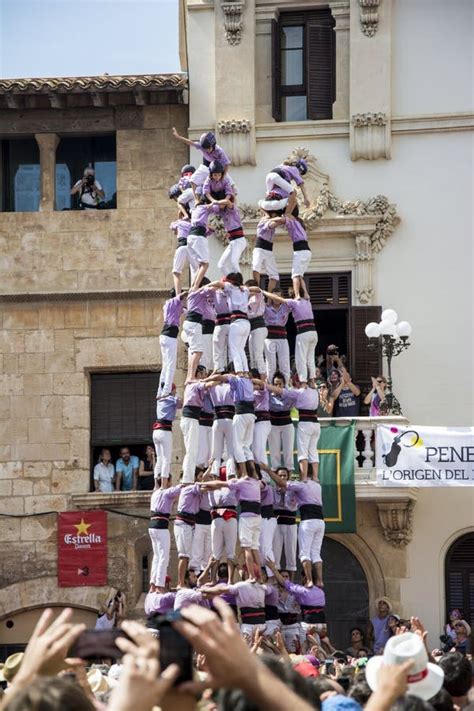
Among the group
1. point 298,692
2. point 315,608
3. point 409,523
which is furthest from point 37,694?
point 409,523

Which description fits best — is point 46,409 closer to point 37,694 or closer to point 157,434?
point 157,434

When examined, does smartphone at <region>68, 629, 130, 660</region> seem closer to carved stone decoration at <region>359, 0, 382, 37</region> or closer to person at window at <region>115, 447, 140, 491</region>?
person at window at <region>115, 447, 140, 491</region>

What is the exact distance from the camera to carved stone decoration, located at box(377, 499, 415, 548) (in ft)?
76.4

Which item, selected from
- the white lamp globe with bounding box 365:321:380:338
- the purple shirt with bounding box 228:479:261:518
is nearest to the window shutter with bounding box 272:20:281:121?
the white lamp globe with bounding box 365:321:380:338

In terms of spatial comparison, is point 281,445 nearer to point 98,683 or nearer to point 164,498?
point 164,498

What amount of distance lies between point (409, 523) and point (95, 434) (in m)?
5.09

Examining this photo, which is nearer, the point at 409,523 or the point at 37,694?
the point at 37,694

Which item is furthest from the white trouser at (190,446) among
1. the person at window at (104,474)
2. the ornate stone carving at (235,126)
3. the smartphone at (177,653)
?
the smartphone at (177,653)

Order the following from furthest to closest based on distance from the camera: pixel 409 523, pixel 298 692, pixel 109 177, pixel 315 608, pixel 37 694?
1. pixel 109 177
2. pixel 409 523
3. pixel 315 608
4. pixel 298 692
5. pixel 37 694

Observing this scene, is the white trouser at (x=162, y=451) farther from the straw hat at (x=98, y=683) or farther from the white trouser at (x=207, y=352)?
the straw hat at (x=98, y=683)

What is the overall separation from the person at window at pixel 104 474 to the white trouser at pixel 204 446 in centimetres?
500

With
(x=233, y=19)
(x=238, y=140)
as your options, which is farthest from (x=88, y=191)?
(x=233, y=19)

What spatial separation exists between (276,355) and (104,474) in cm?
535

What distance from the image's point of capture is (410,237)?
2431cm
